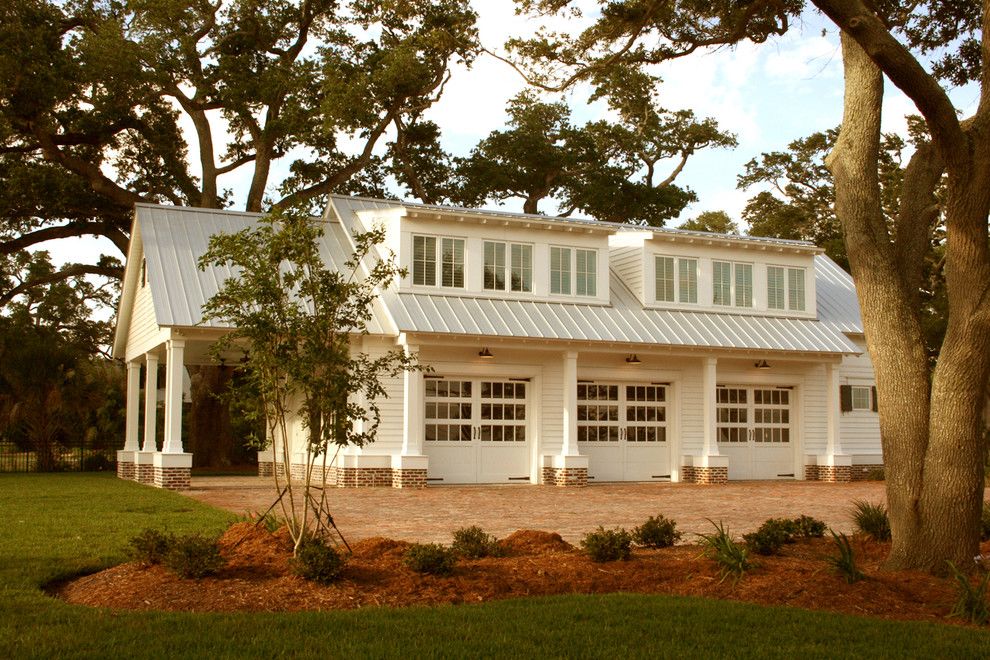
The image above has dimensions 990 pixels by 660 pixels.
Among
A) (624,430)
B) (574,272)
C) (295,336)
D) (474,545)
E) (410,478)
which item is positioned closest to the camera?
(295,336)

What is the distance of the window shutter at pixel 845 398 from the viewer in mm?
25625

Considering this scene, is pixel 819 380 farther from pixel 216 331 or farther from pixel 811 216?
pixel 811 216

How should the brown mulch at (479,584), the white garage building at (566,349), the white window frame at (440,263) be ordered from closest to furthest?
the brown mulch at (479,584) → the white garage building at (566,349) → the white window frame at (440,263)

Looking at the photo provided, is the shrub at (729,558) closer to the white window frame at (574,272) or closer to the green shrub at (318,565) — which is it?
the green shrub at (318,565)

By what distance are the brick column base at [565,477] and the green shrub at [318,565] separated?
13.5m

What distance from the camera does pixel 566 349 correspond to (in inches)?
854

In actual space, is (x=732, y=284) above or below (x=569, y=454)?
above

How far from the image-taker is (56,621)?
6.77 meters

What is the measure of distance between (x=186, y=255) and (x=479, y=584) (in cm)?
1546

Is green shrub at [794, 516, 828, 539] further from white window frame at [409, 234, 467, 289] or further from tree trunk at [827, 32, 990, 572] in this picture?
white window frame at [409, 234, 467, 289]

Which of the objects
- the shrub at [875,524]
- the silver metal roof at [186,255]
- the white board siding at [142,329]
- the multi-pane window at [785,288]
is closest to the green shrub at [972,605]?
the shrub at [875,524]

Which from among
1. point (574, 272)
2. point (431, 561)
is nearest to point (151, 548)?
point (431, 561)

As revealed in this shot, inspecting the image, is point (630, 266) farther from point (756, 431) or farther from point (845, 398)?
point (845, 398)

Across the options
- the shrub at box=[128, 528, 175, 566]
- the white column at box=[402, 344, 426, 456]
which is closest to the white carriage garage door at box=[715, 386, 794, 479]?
the white column at box=[402, 344, 426, 456]
